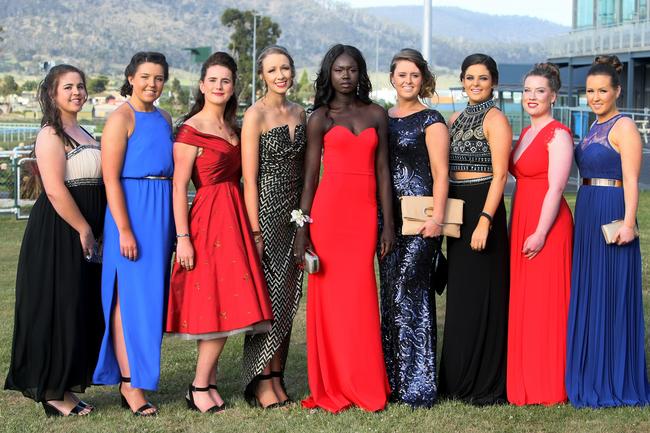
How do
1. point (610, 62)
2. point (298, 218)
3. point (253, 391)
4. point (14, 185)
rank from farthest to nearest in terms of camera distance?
1. point (14, 185)
2. point (253, 391)
3. point (610, 62)
4. point (298, 218)

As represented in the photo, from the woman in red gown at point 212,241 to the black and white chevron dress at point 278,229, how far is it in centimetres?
14

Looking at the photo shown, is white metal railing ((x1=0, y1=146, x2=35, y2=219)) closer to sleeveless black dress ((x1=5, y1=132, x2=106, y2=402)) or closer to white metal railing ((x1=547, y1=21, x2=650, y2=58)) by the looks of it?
sleeveless black dress ((x1=5, y1=132, x2=106, y2=402))

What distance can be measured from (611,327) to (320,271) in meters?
1.79

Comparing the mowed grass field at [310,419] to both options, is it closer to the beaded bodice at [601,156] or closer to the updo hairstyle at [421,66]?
the beaded bodice at [601,156]

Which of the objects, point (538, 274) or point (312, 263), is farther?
point (538, 274)

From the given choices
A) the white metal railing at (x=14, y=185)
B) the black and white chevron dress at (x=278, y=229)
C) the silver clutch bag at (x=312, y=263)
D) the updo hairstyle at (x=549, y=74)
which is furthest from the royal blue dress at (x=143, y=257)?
the white metal railing at (x=14, y=185)

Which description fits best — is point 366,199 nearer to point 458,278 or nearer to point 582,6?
point 458,278

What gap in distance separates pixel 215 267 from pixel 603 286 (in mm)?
2317

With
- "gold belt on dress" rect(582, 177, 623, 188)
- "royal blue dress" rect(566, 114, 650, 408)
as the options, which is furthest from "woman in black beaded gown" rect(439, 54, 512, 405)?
"gold belt on dress" rect(582, 177, 623, 188)

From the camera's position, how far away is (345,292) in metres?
6.39

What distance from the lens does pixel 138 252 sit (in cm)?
620

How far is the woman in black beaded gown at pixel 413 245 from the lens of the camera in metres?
6.32

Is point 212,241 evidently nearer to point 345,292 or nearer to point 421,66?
point 345,292

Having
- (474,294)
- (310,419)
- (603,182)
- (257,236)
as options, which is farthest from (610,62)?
(310,419)
